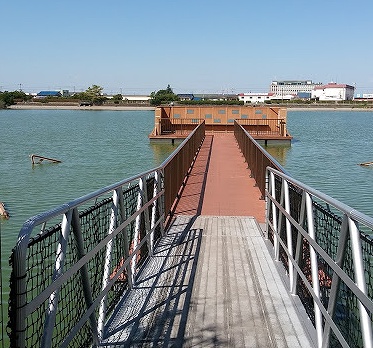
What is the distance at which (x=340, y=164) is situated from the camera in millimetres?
24812

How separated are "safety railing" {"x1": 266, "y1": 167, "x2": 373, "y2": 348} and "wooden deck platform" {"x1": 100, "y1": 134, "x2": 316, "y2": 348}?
0.29m

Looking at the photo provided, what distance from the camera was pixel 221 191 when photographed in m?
11.4

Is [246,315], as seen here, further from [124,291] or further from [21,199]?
[21,199]

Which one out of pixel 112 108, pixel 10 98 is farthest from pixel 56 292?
pixel 10 98

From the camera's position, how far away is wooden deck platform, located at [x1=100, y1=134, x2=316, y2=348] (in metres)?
3.83

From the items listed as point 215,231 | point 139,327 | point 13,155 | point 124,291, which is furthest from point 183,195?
point 13,155

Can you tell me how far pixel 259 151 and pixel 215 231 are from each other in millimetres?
4261

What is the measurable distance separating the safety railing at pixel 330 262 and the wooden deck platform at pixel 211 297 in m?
0.29

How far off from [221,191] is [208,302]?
6.88 meters

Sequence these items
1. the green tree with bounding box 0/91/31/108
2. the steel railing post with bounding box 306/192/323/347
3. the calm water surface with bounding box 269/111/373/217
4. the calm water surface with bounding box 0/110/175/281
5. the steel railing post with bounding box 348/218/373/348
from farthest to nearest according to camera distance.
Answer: the green tree with bounding box 0/91/31/108
the calm water surface with bounding box 269/111/373/217
the calm water surface with bounding box 0/110/175/281
the steel railing post with bounding box 306/192/323/347
the steel railing post with bounding box 348/218/373/348

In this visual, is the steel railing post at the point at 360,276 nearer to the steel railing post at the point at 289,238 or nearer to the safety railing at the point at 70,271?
the safety railing at the point at 70,271

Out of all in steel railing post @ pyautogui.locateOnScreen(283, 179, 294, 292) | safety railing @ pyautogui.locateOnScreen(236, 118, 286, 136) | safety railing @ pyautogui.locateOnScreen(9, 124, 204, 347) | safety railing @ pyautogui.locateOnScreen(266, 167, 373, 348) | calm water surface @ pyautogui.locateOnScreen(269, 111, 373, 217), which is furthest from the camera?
safety railing @ pyautogui.locateOnScreen(236, 118, 286, 136)

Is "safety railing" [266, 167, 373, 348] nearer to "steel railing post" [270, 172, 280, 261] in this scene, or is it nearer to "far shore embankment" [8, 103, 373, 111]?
"steel railing post" [270, 172, 280, 261]

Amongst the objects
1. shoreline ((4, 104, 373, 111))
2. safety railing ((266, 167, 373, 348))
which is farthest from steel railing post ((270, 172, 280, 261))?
shoreline ((4, 104, 373, 111))
